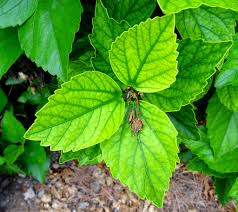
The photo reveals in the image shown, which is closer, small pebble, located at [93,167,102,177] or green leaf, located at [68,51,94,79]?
green leaf, located at [68,51,94,79]

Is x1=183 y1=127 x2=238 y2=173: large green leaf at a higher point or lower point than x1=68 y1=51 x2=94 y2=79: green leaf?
lower

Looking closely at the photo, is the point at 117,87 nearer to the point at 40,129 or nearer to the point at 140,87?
the point at 140,87

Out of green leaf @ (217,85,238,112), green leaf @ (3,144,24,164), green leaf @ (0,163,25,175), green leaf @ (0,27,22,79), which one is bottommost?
green leaf @ (0,163,25,175)

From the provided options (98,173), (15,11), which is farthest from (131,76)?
(98,173)

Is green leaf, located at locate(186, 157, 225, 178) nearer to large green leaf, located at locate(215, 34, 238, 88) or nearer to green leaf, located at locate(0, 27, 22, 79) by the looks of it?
large green leaf, located at locate(215, 34, 238, 88)

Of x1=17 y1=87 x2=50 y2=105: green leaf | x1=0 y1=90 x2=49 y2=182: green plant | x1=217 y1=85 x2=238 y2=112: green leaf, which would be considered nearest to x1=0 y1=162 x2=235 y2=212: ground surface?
x1=0 y1=90 x2=49 y2=182: green plant

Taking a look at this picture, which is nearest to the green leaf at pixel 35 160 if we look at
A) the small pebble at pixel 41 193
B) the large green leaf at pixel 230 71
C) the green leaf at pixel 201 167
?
the small pebble at pixel 41 193

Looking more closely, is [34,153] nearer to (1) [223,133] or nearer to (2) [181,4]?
(1) [223,133]
